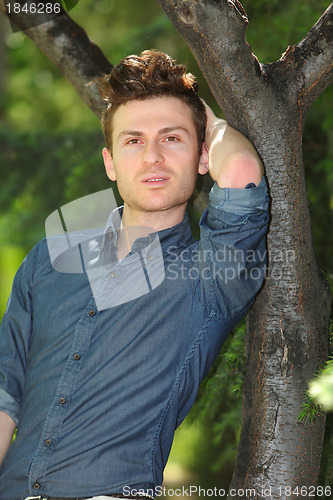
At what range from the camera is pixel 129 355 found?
69.3 inches

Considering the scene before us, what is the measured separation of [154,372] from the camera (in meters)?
1.74

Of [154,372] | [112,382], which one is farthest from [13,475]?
[154,372]

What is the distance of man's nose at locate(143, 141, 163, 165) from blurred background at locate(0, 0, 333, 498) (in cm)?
81

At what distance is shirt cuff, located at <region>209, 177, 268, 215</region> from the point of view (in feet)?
5.52

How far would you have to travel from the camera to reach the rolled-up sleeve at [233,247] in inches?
66.2

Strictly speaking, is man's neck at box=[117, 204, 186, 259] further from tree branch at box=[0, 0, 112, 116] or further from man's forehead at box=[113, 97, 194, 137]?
tree branch at box=[0, 0, 112, 116]

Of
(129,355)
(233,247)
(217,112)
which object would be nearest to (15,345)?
(129,355)

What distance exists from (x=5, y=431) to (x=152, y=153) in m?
1.12

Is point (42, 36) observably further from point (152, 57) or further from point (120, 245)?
point (120, 245)

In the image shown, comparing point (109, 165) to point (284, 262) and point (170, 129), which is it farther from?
point (284, 262)

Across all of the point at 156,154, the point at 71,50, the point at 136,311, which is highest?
the point at 71,50

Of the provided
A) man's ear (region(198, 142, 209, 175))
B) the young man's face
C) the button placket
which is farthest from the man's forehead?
the button placket

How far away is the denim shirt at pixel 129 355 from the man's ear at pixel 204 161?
1.05ft

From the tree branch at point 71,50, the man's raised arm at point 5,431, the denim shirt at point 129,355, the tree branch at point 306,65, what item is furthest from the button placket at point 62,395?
the tree branch at point 71,50
